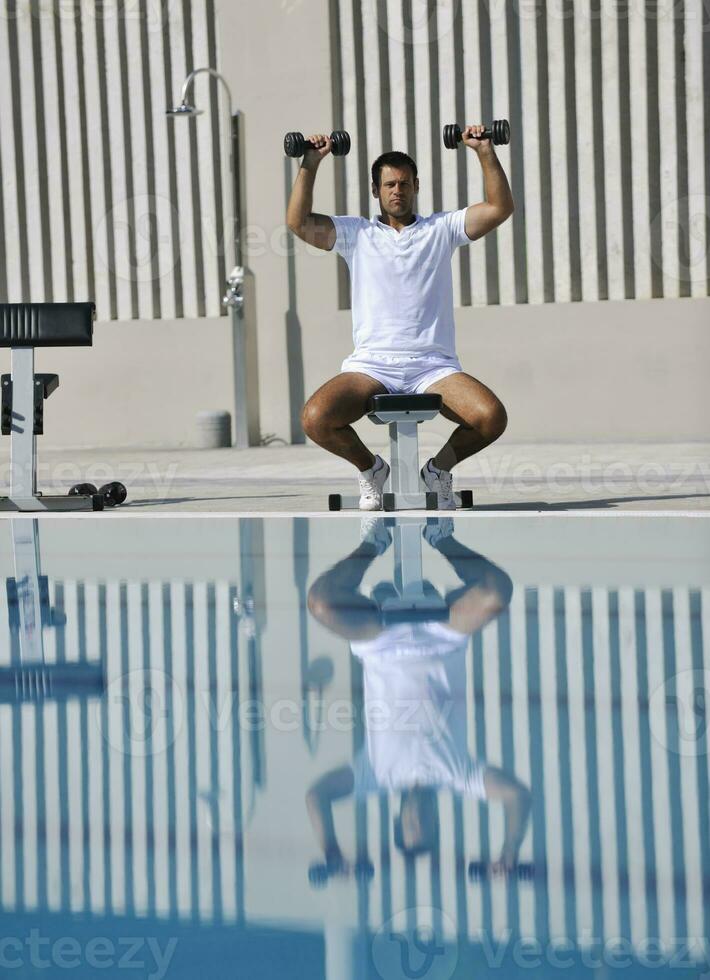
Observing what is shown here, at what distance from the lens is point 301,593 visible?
3.33 m

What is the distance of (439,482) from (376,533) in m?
0.78

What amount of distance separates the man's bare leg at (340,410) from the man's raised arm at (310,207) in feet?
1.65

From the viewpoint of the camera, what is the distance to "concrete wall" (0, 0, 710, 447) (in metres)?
8.94

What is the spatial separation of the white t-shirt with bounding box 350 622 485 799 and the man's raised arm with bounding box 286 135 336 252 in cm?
278

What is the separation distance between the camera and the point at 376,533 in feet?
15.3

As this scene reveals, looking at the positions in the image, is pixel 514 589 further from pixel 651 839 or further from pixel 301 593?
pixel 651 839

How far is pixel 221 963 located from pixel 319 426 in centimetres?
413

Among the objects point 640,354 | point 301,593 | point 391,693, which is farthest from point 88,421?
point 391,693

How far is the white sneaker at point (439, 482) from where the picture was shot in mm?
5383

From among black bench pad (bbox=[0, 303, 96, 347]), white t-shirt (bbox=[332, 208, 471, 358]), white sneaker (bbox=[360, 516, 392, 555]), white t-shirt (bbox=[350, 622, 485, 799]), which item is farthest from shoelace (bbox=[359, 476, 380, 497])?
white t-shirt (bbox=[350, 622, 485, 799])
